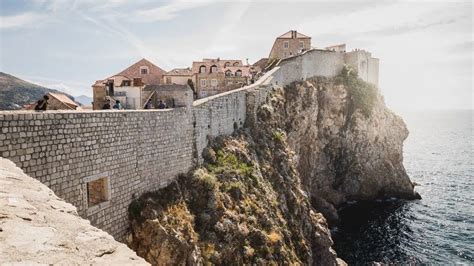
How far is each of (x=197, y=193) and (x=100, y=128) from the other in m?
7.52

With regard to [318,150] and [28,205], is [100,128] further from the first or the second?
[318,150]

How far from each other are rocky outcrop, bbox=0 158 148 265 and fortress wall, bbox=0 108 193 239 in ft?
16.0

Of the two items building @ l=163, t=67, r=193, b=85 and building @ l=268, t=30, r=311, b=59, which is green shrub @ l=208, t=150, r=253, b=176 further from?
building @ l=268, t=30, r=311, b=59

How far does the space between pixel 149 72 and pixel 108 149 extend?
24.4m

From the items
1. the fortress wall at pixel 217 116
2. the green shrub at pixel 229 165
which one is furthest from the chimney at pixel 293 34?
the green shrub at pixel 229 165

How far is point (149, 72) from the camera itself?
3809 cm

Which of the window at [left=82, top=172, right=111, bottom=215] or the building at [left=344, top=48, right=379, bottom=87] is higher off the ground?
the building at [left=344, top=48, right=379, bottom=87]

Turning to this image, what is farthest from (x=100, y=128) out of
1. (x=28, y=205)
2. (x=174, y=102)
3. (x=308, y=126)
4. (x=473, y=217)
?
(x=473, y=217)

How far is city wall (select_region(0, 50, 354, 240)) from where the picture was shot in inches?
443

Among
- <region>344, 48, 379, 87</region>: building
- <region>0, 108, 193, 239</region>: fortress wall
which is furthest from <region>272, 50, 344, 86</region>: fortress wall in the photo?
<region>0, 108, 193, 239</region>: fortress wall

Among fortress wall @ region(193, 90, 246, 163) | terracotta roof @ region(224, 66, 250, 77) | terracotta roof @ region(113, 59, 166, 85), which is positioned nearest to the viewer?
fortress wall @ region(193, 90, 246, 163)

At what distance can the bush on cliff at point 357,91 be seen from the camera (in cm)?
5447

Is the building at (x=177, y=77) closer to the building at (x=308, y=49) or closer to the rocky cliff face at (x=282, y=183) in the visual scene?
the rocky cliff face at (x=282, y=183)

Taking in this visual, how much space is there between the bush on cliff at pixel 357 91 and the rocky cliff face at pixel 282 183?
15 centimetres
